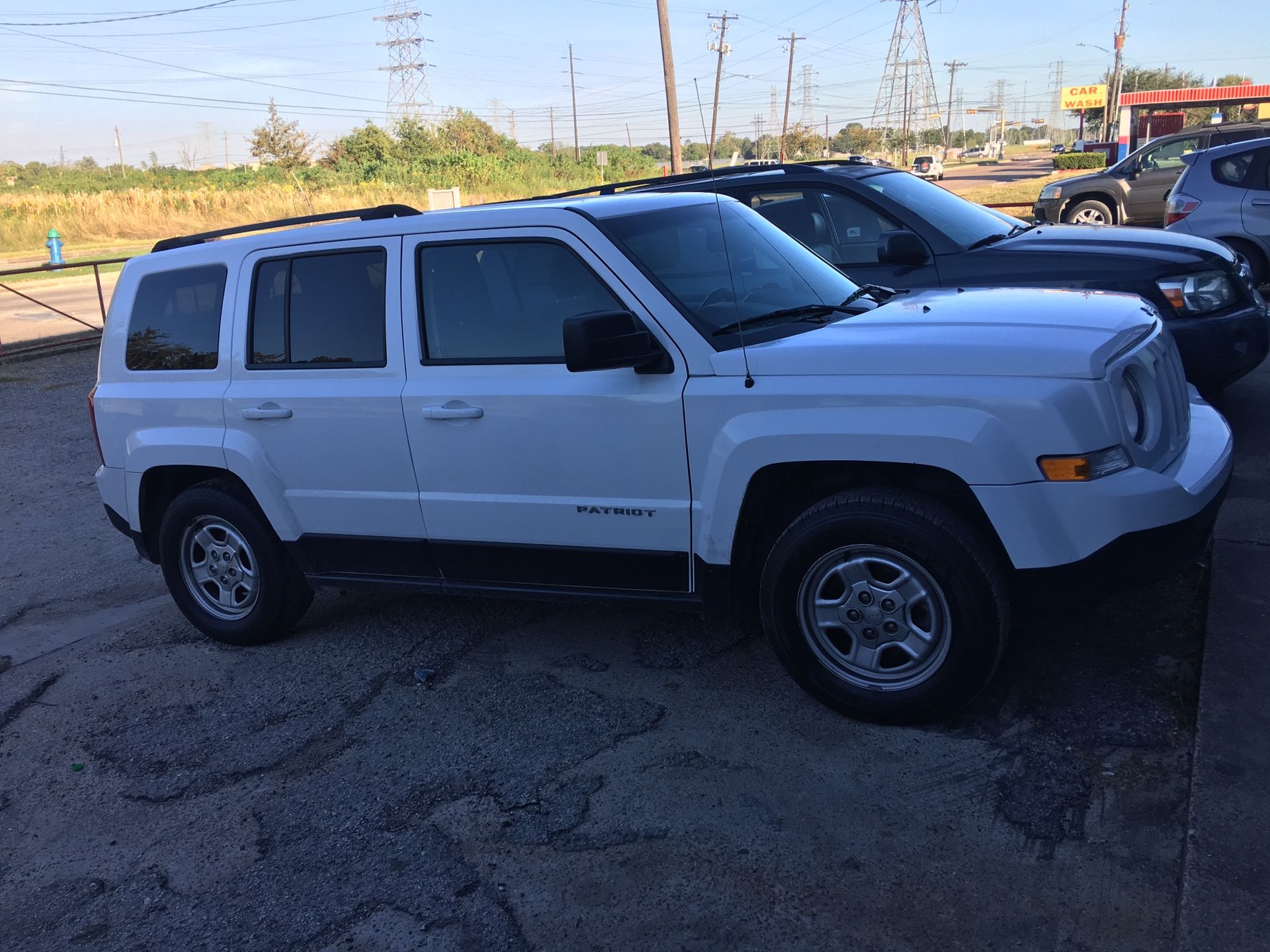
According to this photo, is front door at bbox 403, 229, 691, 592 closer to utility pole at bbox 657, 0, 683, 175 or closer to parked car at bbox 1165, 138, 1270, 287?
parked car at bbox 1165, 138, 1270, 287

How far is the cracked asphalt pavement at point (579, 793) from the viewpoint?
297cm

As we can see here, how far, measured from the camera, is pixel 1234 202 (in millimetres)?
11008

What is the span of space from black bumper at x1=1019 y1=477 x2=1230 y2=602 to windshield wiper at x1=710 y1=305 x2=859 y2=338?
1.33 metres

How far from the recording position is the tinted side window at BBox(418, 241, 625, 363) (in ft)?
13.8

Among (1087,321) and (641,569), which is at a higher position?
(1087,321)

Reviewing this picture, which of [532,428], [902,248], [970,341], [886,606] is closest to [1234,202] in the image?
[902,248]

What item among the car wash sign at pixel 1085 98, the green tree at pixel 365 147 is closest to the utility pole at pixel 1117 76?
the car wash sign at pixel 1085 98

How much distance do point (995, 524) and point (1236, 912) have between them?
1.25m

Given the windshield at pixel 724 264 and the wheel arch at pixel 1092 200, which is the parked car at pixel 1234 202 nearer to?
the wheel arch at pixel 1092 200

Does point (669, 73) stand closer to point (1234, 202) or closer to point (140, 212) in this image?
point (1234, 202)

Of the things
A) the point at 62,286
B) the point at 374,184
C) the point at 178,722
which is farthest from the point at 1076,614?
the point at 374,184

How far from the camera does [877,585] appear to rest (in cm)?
370

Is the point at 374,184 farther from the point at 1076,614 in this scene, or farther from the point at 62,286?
the point at 1076,614

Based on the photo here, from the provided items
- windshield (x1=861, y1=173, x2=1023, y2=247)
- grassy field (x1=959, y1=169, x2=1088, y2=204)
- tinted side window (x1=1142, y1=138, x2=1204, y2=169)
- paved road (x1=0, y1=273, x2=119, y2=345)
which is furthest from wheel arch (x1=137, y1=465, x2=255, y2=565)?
grassy field (x1=959, y1=169, x2=1088, y2=204)
